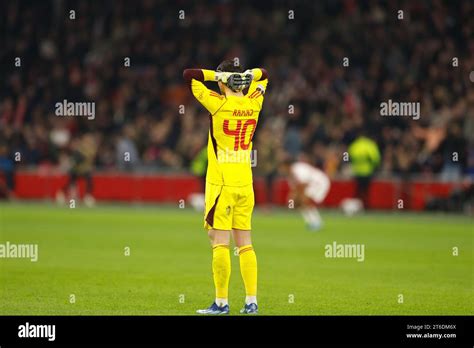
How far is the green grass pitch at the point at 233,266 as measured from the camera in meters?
15.1

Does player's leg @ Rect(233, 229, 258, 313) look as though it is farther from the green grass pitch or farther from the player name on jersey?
the player name on jersey

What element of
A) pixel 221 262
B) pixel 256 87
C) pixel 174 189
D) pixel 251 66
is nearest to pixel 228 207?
pixel 221 262

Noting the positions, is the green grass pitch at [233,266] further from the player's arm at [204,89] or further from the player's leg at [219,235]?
the player's arm at [204,89]

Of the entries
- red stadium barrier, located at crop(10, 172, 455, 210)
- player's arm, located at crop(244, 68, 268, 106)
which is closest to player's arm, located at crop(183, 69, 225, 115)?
player's arm, located at crop(244, 68, 268, 106)

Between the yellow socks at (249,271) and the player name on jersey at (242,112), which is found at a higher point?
the player name on jersey at (242,112)

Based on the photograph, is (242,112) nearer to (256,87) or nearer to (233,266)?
(256,87)

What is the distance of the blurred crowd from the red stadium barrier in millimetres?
470

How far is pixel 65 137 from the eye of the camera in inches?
1564

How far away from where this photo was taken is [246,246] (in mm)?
14086

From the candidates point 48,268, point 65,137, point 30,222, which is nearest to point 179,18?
point 65,137

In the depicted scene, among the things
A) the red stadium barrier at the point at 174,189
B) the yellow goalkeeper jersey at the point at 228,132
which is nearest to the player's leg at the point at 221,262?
the yellow goalkeeper jersey at the point at 228,132

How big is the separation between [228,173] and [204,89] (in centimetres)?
109

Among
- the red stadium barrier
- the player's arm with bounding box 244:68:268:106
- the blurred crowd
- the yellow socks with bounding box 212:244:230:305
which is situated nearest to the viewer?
the yellow socks with bounding box 212:244:230:305

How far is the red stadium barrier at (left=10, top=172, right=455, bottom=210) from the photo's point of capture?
34.5 m
